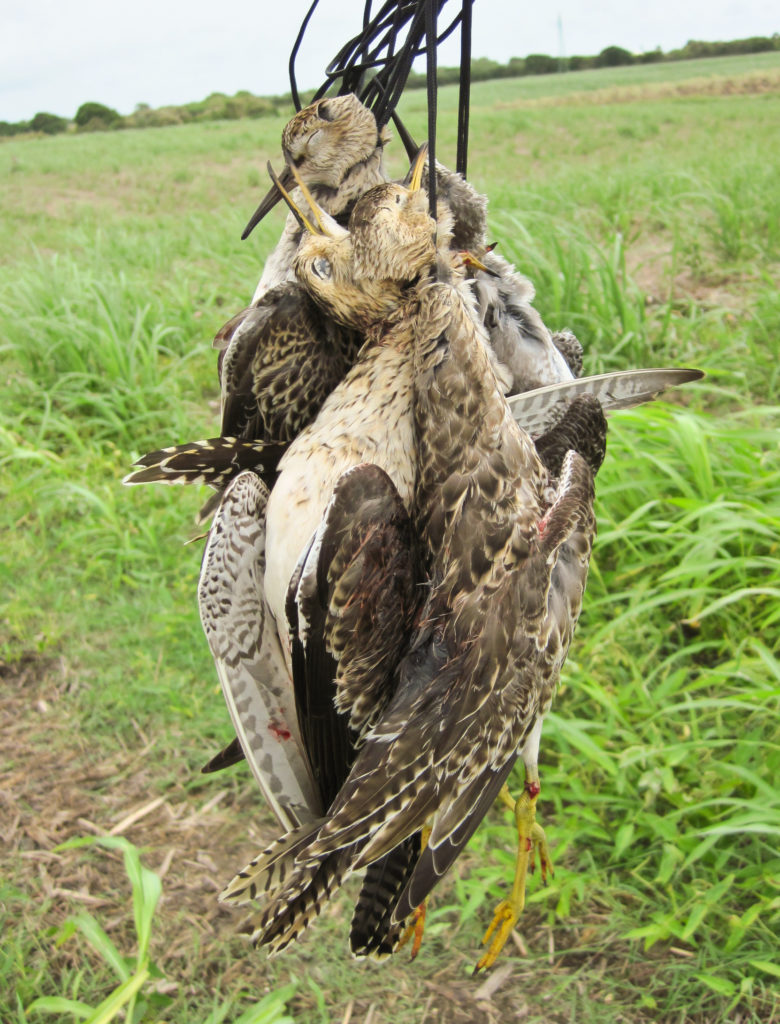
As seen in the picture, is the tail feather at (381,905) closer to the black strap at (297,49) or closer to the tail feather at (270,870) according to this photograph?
the tail feather at (270,870)

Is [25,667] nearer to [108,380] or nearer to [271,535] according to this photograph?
[108,380]

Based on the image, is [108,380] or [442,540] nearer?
[442,540]

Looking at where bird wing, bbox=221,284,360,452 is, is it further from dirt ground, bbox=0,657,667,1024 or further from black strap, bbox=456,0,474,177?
dirt ground, bbox=0,657,667,1024

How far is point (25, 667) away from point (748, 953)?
10.6 feet

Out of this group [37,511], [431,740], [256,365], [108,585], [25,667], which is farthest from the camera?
[37,511]

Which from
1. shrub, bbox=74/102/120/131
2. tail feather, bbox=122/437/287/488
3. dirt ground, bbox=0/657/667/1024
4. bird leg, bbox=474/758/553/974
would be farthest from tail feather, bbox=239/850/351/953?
shrub, bbox=74/102/120/131

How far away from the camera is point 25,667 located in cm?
392

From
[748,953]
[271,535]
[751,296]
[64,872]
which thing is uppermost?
[271,535]

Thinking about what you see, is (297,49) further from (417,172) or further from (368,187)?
(417,172)

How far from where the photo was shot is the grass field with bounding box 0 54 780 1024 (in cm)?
254

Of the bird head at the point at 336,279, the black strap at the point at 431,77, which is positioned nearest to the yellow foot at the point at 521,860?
the bird head at the point at 336,279

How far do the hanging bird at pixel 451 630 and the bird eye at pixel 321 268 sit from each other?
111 millimetres

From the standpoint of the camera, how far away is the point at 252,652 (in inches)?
63.8

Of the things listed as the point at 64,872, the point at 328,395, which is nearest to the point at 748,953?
the point at 328,395
